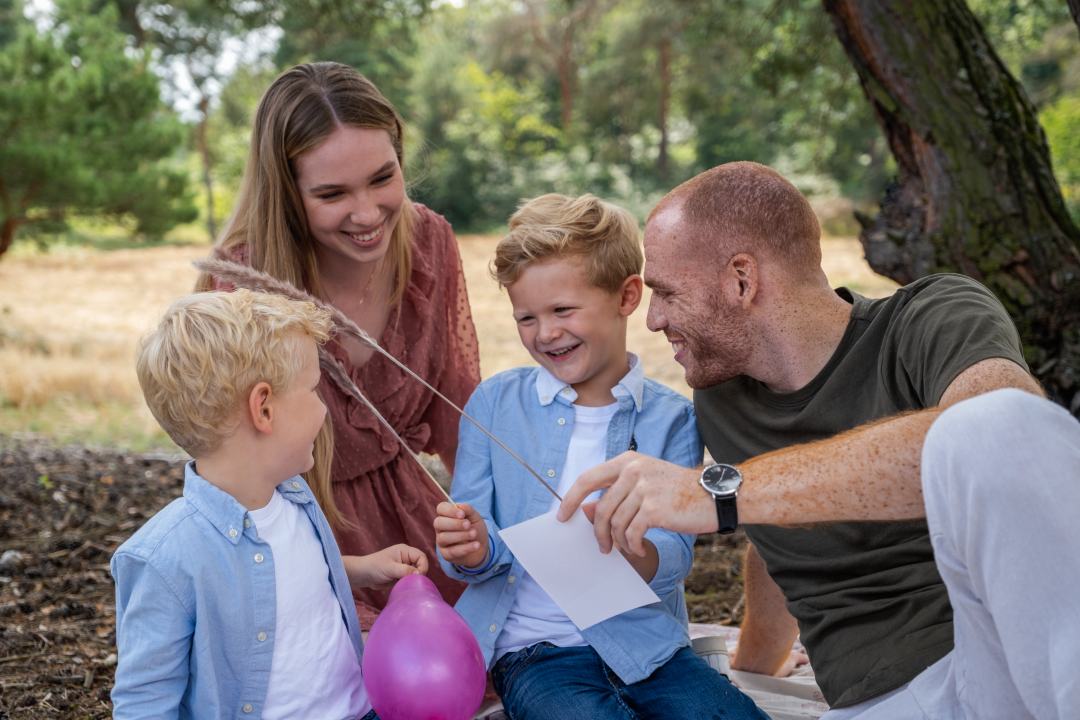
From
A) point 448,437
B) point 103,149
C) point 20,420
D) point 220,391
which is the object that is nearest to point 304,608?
point 220,391

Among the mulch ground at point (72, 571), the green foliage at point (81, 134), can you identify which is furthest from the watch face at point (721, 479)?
the green foliage at point (81, 134)

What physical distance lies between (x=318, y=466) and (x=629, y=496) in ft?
3.83

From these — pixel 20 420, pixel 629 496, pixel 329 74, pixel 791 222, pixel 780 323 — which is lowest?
pixel 20 420

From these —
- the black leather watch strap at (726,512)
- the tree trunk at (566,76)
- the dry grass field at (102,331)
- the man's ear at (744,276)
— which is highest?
the tree trunk at (566,76)

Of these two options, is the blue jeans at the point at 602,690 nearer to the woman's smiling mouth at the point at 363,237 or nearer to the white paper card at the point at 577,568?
the white paper card at the point at 577,568

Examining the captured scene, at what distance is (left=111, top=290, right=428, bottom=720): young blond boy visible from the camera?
5.75ft

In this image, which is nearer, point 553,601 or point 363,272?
point 553,601

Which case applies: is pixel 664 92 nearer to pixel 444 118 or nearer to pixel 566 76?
pixel 566 76

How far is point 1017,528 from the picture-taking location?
52.5 inches

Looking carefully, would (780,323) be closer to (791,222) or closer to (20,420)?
(791,222)

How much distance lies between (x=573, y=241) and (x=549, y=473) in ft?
2.11

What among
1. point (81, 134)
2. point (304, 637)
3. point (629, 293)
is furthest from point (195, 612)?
point (81, 134)

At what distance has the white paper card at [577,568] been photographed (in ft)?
6.59

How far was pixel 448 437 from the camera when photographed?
10.3 ft
